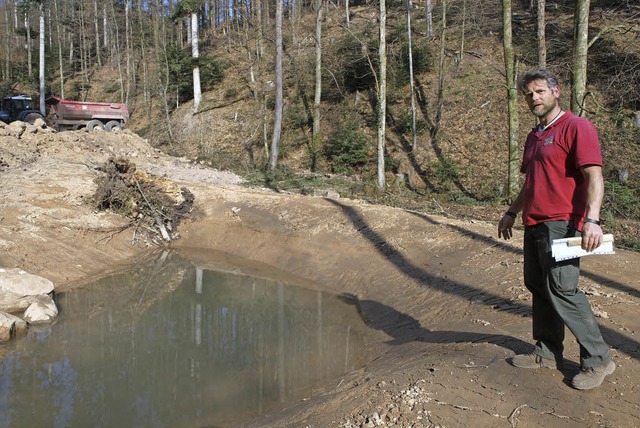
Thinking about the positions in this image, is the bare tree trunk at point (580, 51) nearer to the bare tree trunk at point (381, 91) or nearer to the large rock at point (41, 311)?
the bare tree trunk at point (381, 91)

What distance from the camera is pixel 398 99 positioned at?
25.2m

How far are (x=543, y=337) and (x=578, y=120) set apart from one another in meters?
1.62

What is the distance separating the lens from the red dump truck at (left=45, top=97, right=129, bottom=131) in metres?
24.1

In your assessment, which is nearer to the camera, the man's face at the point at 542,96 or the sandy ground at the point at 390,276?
the man's face at the point at 542,96

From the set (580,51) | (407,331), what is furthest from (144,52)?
(407,331)

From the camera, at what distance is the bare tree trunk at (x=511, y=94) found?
43.5 ft

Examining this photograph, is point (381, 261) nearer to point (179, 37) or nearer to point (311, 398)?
point (311, 398)

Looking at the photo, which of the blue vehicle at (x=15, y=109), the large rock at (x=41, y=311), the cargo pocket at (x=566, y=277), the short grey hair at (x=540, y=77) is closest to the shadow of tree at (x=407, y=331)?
the cargo pocket at (x=566, y=277)

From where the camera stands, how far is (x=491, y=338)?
4.90 metres

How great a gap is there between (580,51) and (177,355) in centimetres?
877

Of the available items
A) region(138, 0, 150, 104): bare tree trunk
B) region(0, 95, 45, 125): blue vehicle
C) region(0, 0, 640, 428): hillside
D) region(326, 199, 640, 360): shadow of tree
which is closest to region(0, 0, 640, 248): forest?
region(0, 0, 640, 428): hillside

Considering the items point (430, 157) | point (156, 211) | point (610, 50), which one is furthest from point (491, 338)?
point (610, 50)

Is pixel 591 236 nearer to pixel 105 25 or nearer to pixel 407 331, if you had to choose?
pixel 407 331

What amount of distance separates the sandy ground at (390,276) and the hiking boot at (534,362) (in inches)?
2.7
